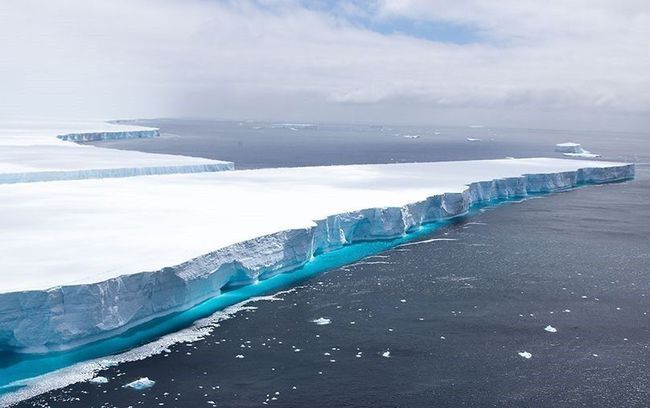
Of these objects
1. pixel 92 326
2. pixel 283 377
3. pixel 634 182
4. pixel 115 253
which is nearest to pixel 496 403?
pixel 283 377

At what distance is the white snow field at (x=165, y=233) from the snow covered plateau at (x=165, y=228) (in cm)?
3

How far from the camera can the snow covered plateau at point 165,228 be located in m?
11.0

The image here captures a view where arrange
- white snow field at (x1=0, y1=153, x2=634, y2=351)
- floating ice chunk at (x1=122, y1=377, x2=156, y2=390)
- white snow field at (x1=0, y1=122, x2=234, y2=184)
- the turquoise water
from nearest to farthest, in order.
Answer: floating ice chunk at (x1=122, y1=377, x2=156, y2=390) < the turquoise water < white snow field at (x1=0, y1=153, x2=634, y2=351) < white snow field at (x1=0, y1=122, x2=234, y2=184)

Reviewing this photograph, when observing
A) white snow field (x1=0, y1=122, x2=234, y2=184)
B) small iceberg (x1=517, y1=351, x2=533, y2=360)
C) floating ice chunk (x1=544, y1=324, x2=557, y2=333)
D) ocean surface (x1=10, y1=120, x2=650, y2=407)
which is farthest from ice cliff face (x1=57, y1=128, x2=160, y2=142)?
small iceberg (x1=517, y1=351, x2=533, y2=360)

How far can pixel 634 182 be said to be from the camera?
4228 cm

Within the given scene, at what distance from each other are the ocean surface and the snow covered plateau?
2.73 feet

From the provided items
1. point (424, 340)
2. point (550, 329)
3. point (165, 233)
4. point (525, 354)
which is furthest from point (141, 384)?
point (550, 329)

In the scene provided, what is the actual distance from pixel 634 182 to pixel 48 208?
122 feet

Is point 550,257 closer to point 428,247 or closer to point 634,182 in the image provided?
point 428,247

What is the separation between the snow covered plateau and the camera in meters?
11.0

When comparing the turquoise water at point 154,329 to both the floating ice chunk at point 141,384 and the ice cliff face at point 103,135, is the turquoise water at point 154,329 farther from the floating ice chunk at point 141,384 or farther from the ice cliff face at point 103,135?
the ice cliff face at point 103,135

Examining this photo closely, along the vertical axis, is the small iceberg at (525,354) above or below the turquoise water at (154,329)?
below

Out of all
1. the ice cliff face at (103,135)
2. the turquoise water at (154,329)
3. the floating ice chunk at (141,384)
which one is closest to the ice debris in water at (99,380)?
the floating ice chunk at (141,384)

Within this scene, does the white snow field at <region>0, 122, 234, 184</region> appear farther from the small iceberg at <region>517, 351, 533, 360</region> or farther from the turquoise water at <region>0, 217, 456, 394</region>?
the small iceberg at <region>517, 351, 533, 360</region>
